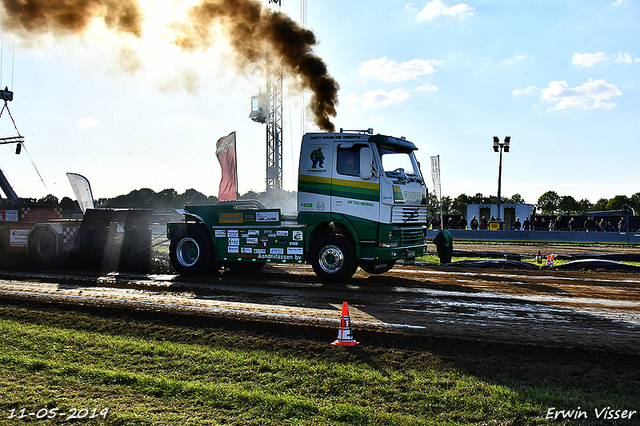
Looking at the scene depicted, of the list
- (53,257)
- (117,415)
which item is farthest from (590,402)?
(53,257)

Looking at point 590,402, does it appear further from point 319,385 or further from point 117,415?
point 117,415

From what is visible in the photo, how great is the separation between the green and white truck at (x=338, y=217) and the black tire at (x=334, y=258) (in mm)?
22

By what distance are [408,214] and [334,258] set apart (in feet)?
6.52

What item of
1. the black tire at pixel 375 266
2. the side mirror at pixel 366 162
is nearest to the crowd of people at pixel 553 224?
the black tire at pixel 375 266

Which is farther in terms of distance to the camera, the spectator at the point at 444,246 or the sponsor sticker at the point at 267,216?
the spectator at the point at 444,246

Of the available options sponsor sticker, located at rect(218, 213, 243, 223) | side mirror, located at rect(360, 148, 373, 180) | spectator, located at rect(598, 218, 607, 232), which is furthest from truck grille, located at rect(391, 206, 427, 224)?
spectator, located at rect(598, 218, 607, 232)

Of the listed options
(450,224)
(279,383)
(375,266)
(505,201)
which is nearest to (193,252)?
(375,266)

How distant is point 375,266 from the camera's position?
11.8 metres

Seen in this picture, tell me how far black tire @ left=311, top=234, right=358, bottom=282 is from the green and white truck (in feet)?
0.07

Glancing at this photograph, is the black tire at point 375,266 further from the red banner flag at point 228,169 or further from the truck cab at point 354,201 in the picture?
the red banner flag at point 228,169

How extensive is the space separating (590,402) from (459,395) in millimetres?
1128

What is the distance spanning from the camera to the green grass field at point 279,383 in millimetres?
4043

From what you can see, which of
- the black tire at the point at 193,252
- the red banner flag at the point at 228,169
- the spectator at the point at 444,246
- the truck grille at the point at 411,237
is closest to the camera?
the truck grille at the point at 411,237

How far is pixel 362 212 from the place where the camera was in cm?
→ 1053
